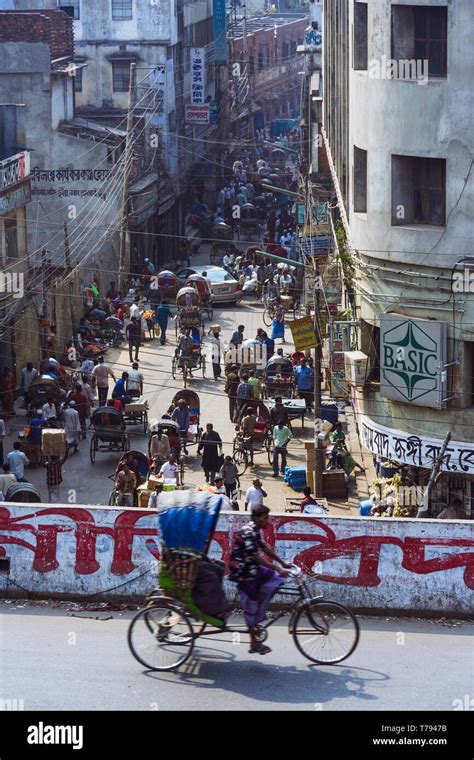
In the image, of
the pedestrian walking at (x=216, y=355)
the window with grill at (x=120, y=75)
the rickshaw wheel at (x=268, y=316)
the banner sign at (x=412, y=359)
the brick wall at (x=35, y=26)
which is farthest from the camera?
the window with grill at (x=120, y=75)

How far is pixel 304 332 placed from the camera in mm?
25938

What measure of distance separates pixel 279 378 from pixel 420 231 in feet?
35.5

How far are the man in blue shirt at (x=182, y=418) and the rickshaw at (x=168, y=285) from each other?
15.2 metres

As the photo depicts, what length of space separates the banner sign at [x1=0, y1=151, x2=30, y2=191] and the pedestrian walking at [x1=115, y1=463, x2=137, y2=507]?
12.1 m

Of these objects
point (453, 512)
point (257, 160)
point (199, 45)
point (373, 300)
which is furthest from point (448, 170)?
point (257, 160)

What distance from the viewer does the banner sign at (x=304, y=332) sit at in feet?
84.9

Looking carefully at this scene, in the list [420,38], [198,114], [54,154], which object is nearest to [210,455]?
[420,38]

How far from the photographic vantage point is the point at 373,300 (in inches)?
918

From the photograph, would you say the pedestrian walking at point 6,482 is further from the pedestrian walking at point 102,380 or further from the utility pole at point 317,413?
the pedestrian walking at point 102,380

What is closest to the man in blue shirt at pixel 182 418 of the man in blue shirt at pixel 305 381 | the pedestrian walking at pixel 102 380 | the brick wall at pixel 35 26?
the pedestrian walking at pixel 102 380

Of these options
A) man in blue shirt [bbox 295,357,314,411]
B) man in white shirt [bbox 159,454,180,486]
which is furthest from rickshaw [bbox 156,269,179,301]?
man in white shirt [bbox 159,454,180,486]

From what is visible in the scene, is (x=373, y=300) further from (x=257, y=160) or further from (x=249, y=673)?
(x=257, y=160)

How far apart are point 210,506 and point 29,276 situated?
23.3 m

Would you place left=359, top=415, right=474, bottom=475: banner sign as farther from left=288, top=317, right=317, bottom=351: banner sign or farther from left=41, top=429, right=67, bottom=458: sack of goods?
left=41, top=429, right=67, bottom=458: sack of goods
